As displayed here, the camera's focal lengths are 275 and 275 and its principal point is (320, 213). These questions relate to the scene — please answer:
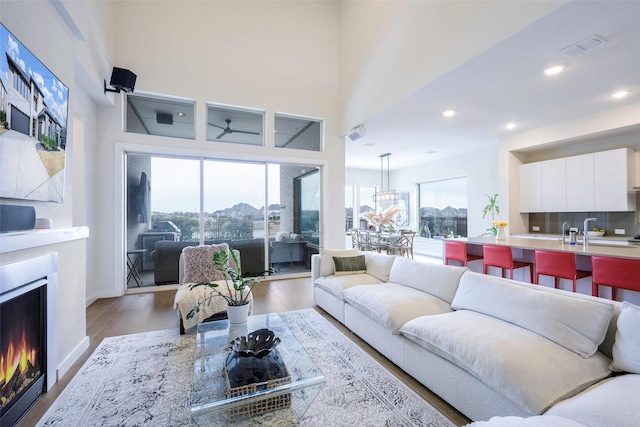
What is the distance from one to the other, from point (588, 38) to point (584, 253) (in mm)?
2195

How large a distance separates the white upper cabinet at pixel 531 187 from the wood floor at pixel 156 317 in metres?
4.99

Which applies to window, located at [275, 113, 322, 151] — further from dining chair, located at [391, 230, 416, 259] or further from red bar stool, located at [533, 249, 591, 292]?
red bar stool, located at [533, 249, 591, 292]

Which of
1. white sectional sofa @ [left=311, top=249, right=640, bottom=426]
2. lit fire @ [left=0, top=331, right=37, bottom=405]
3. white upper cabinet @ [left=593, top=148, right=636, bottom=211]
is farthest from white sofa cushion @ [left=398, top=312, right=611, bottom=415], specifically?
white upper cabinet @ [left=593, top=148, right=636, bottom=211]

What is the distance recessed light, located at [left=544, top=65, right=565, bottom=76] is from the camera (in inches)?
126

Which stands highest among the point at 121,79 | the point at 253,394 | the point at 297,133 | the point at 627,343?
the point at 121,79

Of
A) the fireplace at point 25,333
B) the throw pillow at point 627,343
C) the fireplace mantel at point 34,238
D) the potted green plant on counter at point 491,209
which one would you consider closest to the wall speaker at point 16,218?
the fireplace mantel at point 34,238

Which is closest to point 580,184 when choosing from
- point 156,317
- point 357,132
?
point 357,132

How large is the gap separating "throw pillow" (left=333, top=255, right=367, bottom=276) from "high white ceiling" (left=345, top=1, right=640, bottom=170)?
8.51ft

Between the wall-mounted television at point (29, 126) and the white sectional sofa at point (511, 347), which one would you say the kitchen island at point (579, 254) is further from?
the wall-mounted television at point (29, 126)

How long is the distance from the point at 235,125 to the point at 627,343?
5.80 meters

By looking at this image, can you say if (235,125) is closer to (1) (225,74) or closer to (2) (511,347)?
(1) (225,74)

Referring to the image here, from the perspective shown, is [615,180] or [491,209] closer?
[615,180]

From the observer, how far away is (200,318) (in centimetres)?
296

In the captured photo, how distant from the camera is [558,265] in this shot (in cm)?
320
